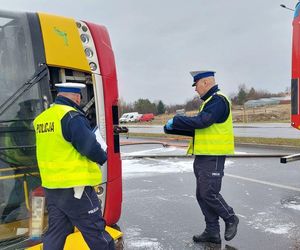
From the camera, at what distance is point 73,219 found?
10.7 feet

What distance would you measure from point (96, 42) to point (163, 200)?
3238 millimetres

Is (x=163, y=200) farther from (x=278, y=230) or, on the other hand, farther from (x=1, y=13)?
(x=1, y=13)

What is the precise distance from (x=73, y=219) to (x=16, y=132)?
3.05 ft

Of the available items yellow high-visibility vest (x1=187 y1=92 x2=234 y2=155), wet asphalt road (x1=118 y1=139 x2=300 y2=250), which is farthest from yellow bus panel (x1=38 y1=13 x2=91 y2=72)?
wet asphalt road (x1=118 y1=139 x2=300 y2=250)

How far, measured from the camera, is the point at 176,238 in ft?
15.5

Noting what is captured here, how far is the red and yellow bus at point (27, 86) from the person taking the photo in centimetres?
352

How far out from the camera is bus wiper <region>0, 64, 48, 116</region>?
3.49 m

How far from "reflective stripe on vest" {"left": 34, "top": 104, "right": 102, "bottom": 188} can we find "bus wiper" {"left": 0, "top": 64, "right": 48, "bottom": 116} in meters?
0.50

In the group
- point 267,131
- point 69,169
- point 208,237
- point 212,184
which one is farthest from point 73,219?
point 267,131

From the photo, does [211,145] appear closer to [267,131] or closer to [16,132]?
[16,132]

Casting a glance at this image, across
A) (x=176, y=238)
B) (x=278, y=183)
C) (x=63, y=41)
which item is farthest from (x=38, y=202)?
(x=278, y=183)

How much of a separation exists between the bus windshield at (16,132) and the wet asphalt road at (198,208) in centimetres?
142

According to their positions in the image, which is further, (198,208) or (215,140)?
(198,208)

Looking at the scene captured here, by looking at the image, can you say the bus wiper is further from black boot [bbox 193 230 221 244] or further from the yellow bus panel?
black boot [bbox 193 230 221 244]
